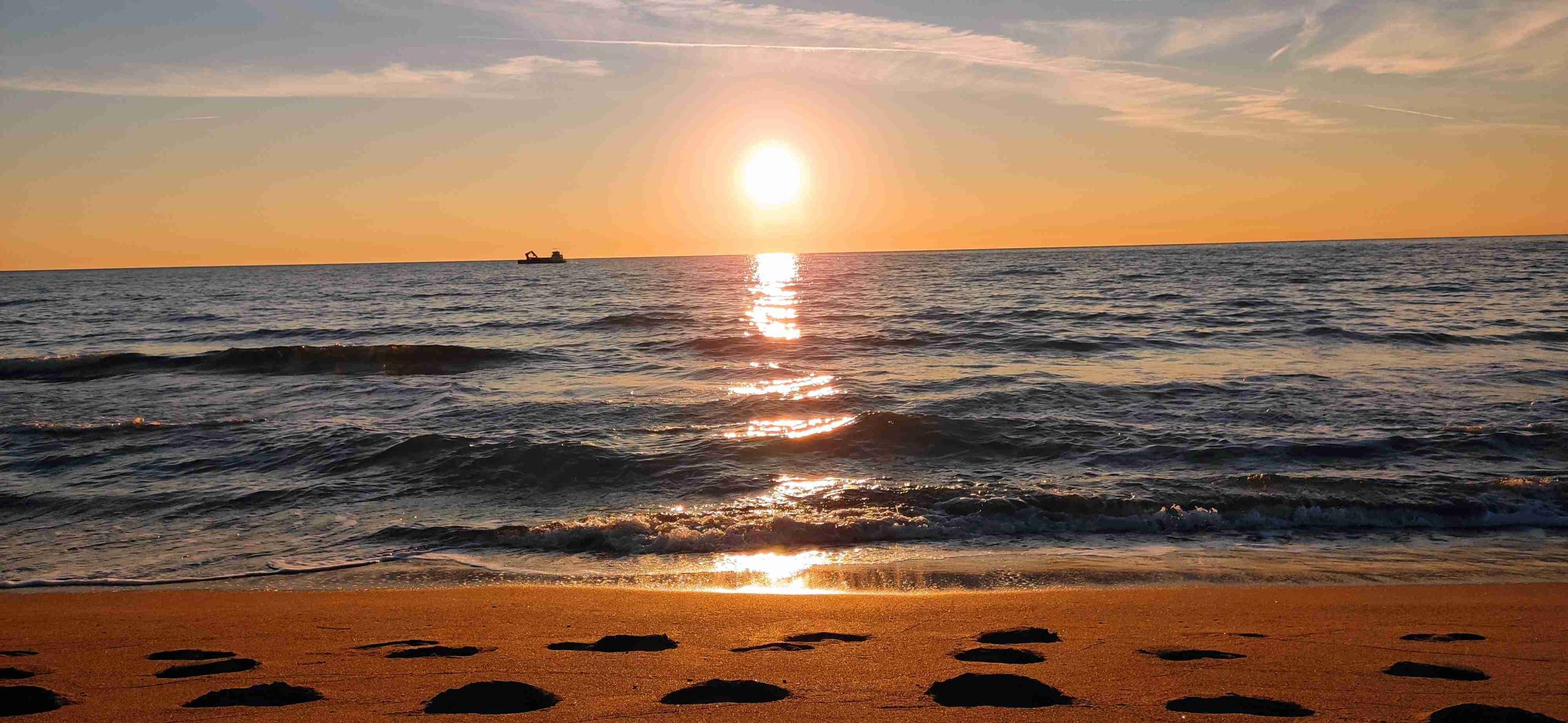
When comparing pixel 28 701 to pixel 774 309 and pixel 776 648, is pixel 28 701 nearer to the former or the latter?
pixel 776 648

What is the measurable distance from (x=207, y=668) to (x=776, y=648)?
2.79 metres

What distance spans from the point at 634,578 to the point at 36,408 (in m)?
14.4

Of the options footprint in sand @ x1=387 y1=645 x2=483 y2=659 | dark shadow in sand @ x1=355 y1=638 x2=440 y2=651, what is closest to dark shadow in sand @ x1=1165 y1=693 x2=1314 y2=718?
footprint in sand @ x1=387 y1=645 x2=483 y2=659

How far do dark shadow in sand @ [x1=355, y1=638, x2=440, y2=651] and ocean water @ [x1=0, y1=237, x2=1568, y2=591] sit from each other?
6.65 feet

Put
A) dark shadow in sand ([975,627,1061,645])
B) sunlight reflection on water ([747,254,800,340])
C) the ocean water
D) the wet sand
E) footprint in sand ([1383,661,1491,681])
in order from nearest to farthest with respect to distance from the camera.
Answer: the wet sand
footprint in sand ([1383,661,1491,681])
dark shadow in sand ([975,627,1061,645])
the ocean water
sunlight reflection on water ([747,254,800,340])

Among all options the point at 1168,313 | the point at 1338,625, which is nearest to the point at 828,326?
the point at 1168,313

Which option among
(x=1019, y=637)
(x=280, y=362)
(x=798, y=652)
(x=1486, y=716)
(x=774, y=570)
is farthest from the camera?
(x=280, y=362)

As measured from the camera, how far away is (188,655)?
5.11 metres

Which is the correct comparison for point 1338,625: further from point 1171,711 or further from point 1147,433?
point 1147,433

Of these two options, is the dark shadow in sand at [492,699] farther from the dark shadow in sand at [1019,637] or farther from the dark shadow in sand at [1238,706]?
the dark shadow in sand at [1238,706]

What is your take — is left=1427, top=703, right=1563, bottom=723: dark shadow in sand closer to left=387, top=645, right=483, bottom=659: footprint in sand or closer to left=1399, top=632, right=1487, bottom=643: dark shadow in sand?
left=1399, top=632, right=1487, bottom=643: dark shadow in sand

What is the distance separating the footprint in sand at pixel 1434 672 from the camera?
441cm

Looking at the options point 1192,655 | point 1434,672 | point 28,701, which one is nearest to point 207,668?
point 28,701

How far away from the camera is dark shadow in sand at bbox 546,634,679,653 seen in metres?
5.07
